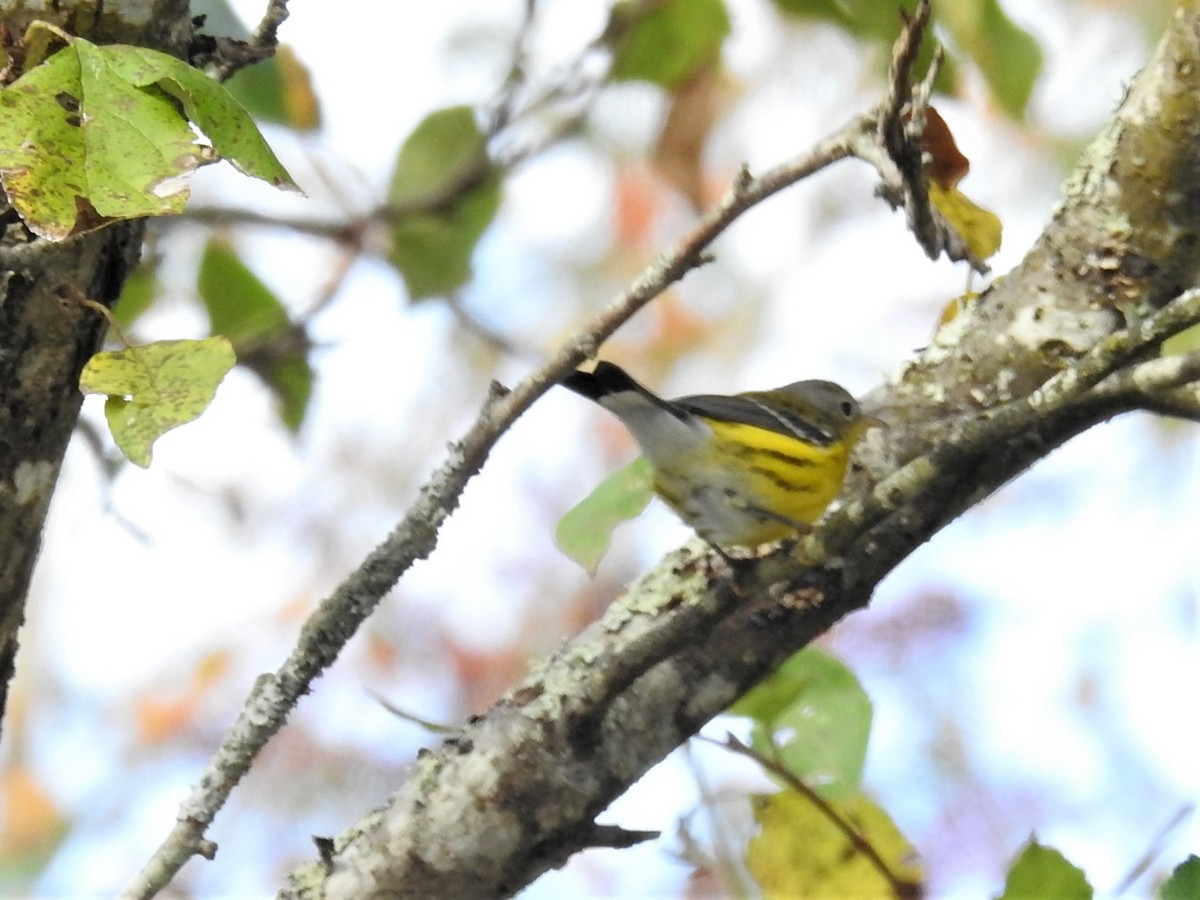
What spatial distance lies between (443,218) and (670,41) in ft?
1.61

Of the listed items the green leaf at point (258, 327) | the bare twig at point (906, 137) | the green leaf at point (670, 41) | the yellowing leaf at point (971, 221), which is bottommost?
the bare twig at point (906, 137)

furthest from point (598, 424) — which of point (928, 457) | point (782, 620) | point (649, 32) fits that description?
point (928, 457)

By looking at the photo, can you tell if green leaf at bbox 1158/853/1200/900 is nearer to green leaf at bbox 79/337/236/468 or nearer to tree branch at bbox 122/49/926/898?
tree branch at bbox 122/49/926/898

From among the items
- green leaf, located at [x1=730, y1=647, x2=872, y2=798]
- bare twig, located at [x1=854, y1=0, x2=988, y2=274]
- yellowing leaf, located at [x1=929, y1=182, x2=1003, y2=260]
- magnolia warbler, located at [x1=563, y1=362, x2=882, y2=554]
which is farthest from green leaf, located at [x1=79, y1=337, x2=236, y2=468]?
magnolia warbler, located at [x1=563, y1=362, x2=882, y2=554]

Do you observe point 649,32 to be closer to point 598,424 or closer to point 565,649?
point 565,649

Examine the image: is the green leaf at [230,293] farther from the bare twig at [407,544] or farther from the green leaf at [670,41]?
the bare twig at [407,544]

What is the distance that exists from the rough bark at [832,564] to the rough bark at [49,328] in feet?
1.55

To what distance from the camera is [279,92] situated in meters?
1.89

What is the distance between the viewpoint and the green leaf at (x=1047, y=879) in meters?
1.16

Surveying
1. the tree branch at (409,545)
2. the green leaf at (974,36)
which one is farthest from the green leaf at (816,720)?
the green leaf at (974,36)

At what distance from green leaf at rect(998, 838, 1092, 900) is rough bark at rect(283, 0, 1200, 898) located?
1.06 feet

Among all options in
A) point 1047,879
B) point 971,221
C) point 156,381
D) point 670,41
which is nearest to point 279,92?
point 670,41

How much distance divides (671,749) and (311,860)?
403 millimetres

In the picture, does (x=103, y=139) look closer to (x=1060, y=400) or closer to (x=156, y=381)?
(x=156, y=381)
